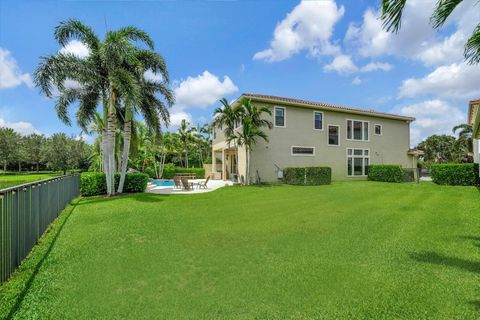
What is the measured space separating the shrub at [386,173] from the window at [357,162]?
0.98 m

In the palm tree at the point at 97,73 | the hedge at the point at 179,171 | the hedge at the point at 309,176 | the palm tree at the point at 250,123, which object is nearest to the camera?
the palm tree at the point at 97,73

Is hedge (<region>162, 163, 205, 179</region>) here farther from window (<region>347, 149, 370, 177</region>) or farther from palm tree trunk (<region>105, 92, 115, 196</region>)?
palm tree trunk (<region>105, 92, 115, 196</region>)

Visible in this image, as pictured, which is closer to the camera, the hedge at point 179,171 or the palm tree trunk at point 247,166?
the palm tree trunk at point 247,166

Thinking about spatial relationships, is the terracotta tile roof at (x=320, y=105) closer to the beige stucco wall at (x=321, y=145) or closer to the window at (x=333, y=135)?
the beige stucco wall at (x=321, y=145)

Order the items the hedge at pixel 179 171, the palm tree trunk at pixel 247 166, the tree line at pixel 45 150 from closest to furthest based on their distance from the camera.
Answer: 1. the palm tree trunk at pixel 247 166
2. the hedge at pixel 179 171
3. the tree line at pixel 45 150

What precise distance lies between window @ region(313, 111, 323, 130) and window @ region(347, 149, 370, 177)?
369 centimetres

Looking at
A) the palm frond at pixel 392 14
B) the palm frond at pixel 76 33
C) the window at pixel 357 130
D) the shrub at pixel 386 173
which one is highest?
the palm frond at pixel 76 33

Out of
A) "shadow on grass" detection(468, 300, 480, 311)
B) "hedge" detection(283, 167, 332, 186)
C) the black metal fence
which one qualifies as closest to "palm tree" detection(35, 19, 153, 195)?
the black metal fence

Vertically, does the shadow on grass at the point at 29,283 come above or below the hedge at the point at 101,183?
below

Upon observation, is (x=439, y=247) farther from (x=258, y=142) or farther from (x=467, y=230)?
(x=258, y=142)

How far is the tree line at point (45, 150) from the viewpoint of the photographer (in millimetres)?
44812

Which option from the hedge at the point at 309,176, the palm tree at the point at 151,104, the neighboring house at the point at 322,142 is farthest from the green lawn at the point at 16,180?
the hedge at the point at 309,176

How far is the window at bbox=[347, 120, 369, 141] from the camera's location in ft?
74.9

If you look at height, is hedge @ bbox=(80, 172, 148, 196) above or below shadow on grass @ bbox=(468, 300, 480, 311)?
above
